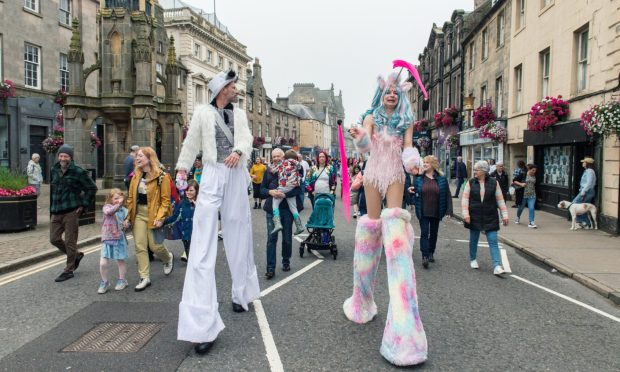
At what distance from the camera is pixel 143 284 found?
5.97 metres

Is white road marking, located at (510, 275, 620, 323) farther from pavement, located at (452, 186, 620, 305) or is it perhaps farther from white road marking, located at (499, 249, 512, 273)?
pavement, located at (452, 186, 620, 305)

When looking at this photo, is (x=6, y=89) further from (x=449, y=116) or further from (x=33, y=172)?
(x=449, y=116)

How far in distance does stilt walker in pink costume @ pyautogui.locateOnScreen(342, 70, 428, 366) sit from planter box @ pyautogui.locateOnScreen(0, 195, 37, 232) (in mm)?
8568

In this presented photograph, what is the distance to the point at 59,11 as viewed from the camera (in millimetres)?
26938

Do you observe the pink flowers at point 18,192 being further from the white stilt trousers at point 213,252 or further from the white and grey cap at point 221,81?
the white and grey cap at point 221,81

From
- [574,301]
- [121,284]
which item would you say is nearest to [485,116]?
[574,301]

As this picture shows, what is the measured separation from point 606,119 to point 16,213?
12.9m

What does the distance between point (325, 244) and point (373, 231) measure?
12.6 ft

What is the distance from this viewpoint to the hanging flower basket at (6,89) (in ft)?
73.1

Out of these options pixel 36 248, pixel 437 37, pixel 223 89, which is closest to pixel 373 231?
pixel 223 89

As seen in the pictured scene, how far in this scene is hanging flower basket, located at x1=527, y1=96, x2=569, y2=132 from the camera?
14062 mm

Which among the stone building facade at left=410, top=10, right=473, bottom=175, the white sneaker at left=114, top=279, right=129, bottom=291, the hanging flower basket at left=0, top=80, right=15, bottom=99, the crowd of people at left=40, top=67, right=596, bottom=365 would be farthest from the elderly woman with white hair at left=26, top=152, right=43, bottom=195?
the stone building facade at left=410, top=10, right=473, bottom=175

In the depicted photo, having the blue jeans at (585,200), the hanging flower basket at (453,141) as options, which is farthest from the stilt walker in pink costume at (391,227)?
the hanging flower basket at (453,141)

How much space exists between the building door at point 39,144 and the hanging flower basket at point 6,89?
2.89 meters
